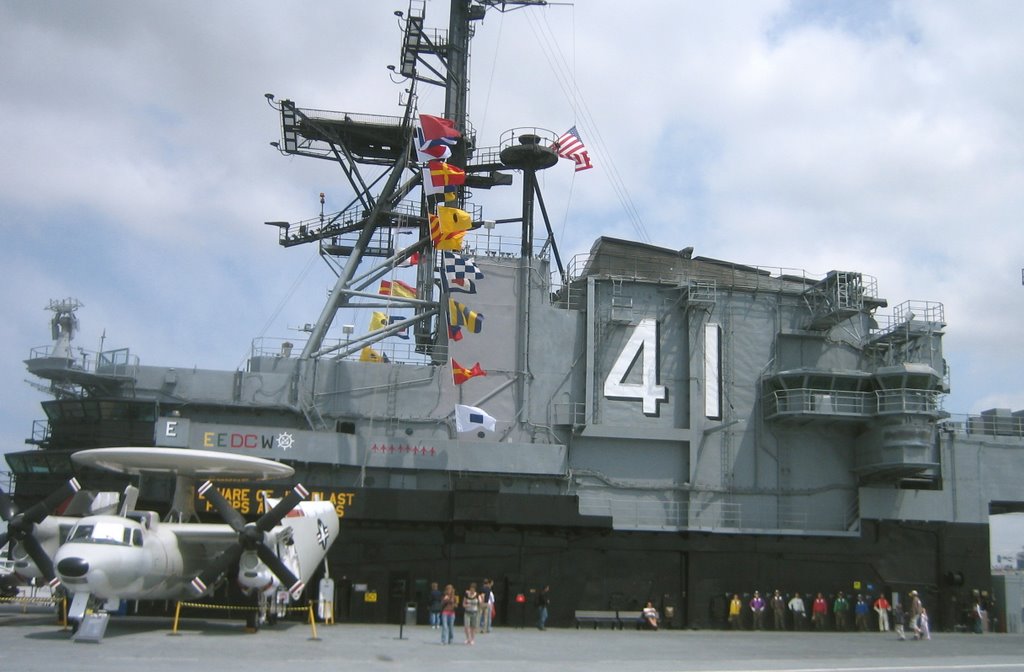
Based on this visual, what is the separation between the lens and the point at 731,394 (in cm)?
3541

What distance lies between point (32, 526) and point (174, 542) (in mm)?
3598

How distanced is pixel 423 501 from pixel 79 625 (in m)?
11.7

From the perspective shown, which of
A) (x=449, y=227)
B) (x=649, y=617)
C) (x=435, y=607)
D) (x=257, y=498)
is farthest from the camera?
(x=649, y=617)

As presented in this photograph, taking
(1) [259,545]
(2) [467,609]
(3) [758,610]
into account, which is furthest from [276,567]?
(3) [758,610]

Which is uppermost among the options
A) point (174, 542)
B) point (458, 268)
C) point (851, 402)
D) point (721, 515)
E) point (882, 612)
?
point (458, 268)

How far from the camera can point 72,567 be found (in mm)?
21781

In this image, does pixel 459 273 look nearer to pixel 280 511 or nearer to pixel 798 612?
pixel 280 511

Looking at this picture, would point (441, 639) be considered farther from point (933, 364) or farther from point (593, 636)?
point (933, 364)

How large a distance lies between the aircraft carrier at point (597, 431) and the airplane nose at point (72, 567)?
8.17 m

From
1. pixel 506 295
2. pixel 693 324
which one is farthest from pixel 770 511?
pixel 506 295

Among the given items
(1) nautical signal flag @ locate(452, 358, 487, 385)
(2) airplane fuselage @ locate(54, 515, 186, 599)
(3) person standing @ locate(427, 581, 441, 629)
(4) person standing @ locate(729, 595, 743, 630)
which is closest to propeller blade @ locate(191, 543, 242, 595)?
(2) airplane fuselage @ locate(54, 515, 186, 599)

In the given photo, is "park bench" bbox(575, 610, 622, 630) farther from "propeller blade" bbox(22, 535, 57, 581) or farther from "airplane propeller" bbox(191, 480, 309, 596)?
"propeller blade" bbox(22, 535, 57, 581)

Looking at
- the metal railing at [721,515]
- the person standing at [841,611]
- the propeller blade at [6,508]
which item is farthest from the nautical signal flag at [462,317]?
the person standing at [841,611]

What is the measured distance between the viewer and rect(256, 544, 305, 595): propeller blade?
2458 centimetres
